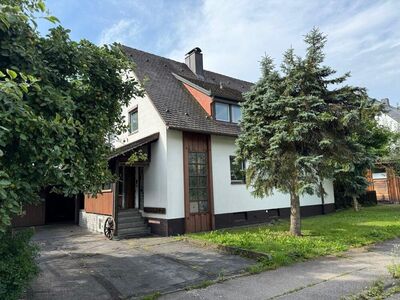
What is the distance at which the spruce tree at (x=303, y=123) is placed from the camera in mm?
9492

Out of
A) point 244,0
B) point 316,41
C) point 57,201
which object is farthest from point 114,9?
point 57,201

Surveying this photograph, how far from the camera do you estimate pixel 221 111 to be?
1387cm

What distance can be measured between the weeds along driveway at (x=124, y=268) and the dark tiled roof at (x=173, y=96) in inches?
187

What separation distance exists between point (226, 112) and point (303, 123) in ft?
17.0

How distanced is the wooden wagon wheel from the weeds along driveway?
652 millimetres

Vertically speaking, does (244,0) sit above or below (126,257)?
above

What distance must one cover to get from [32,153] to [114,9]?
523 cm

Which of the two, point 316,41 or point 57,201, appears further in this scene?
point 57,201

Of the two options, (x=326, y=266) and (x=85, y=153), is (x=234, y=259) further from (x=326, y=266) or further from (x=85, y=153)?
(x=85, y=153)

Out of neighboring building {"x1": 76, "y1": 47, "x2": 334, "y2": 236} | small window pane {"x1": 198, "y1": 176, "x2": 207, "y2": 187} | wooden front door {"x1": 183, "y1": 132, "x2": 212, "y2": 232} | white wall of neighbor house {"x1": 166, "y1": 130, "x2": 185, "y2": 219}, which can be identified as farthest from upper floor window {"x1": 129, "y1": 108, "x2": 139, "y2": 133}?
small window pane {"x1": 198, "y1": 176, "x2": 207, "y2": 187}

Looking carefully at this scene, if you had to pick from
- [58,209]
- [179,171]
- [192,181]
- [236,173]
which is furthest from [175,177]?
[58,209]

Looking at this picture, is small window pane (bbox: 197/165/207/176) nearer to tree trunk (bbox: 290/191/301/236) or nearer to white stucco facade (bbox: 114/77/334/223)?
white stucco facade (bbox: 114/77/334/223)

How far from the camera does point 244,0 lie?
7.85 metres

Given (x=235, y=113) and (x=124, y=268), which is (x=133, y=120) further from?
(x=124, y=268)
